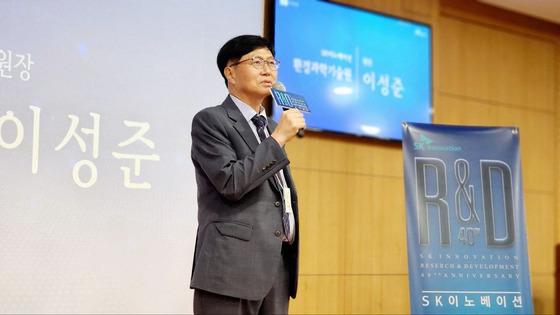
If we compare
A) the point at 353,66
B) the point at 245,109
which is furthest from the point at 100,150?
the point at 353,66

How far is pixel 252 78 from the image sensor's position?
2.17m

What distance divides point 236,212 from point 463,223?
72.5 inches

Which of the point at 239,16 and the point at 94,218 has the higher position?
the point at 239,16

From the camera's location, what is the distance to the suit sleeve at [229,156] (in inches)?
76.3

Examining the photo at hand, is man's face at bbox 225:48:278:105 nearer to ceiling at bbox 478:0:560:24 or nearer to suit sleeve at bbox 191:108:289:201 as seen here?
suit sleeve at bbox 191:108:289:201

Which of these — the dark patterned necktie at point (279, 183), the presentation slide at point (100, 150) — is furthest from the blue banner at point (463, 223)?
the dark patterned necktie at point (279, 183)

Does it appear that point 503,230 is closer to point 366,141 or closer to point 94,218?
point 366,141

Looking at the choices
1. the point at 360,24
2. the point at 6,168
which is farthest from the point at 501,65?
the point at 6,168

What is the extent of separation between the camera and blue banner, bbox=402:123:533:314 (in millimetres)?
3422

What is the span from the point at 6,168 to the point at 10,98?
31cm

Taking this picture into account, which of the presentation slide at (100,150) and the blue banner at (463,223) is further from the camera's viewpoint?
the blue banner at (463,223)

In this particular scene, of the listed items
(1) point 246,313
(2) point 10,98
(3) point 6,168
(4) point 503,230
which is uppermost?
(2) point 10,98

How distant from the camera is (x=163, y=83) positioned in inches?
138

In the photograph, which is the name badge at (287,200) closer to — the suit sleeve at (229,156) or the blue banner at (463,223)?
the suit sleeve at (229,156)
